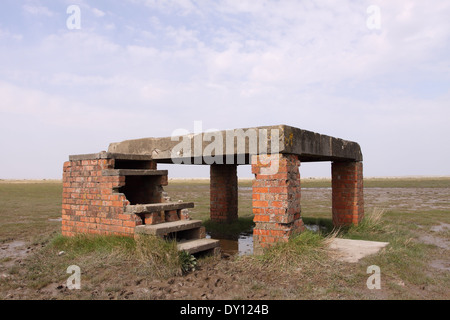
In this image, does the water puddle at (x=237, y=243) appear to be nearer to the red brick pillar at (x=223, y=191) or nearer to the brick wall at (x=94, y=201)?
the red brick pillar at (x=223, y=191)

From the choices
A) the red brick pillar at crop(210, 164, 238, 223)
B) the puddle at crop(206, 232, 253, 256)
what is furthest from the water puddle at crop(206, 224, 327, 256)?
the red brick pillar at crop(210, 164, 238, 223)

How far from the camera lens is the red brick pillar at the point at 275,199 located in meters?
5.43

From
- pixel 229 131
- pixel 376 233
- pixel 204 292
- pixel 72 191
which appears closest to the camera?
pixel 204 292

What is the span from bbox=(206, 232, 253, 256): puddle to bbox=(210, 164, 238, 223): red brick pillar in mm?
1148

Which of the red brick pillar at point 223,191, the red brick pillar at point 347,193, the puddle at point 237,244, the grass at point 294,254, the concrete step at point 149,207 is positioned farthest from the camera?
the red brick pillar at point 223,191

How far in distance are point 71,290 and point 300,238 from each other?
11.1ft

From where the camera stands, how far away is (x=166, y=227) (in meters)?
5.57

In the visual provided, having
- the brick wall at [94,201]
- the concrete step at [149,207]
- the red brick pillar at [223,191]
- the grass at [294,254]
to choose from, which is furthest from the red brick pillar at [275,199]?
the red brick pillar at [223,191]

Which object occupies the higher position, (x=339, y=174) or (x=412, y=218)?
(x=339, y=174)

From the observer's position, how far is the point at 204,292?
4.29 metres

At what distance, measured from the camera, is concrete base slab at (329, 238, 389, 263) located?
5465 millimetres

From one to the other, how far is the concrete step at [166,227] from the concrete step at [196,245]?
25 cm
